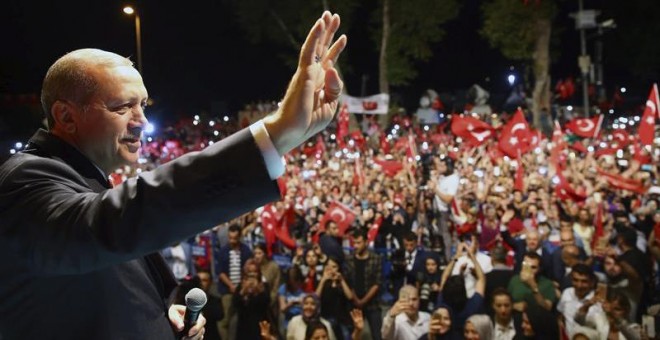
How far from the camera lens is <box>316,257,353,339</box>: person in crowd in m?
7.27

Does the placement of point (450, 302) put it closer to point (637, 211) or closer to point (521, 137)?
point (637, 211)

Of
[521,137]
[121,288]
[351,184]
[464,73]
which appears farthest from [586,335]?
[464,73]

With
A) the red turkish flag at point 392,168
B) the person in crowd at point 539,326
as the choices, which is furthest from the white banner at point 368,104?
the person in crowd at point 539,326

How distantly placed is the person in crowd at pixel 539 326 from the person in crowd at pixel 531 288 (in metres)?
0.13

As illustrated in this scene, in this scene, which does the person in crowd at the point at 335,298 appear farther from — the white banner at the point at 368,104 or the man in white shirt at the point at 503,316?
the white banner at the point at 368,104

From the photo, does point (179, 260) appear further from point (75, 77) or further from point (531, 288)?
point (75, 77)

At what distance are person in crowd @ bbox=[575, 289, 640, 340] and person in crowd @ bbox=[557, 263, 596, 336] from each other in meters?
0.08

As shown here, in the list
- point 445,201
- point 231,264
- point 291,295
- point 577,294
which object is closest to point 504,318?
point 577,294

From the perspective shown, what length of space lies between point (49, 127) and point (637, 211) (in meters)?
10.0

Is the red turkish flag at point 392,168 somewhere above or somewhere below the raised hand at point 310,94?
below

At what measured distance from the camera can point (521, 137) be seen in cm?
1388

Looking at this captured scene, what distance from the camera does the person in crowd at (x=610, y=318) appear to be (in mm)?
6133

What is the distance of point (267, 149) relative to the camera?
116 cm

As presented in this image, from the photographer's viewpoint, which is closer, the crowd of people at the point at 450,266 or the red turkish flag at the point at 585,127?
the crowd of people at the point at 450,266
